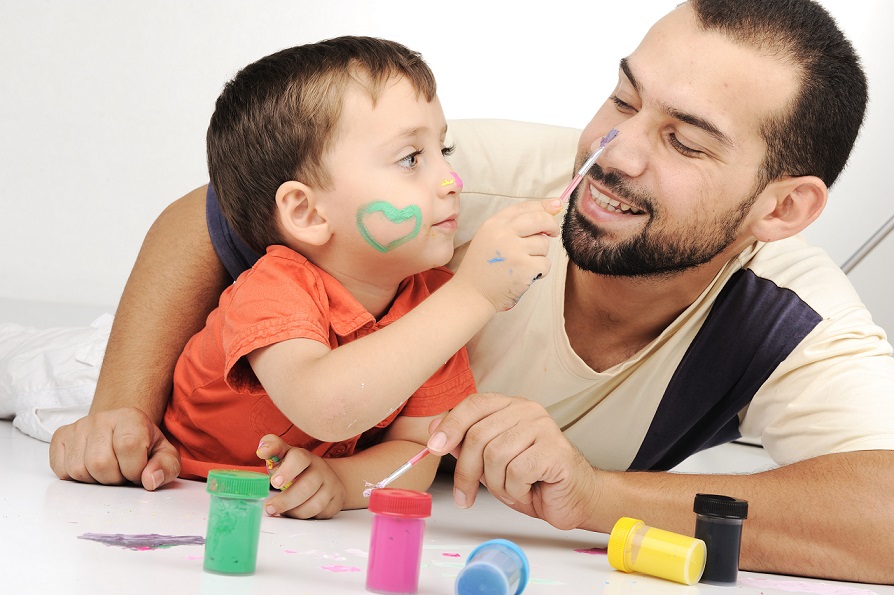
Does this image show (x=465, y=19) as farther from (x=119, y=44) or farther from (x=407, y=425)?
(x=407, y=425)

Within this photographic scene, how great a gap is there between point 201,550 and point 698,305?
947 mm

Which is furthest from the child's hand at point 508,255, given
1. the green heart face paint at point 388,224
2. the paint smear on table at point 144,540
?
the paint smear on table at point 144,540

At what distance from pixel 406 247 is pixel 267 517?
41cm

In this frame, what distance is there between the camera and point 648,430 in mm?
1844

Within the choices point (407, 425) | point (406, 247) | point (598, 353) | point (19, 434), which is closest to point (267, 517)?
point (407, 425)

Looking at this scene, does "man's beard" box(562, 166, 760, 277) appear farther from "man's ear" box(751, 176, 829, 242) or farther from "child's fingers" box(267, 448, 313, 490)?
"child's fingers" box(267, 448, 313, 490)

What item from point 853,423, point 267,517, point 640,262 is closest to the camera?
point 267,517

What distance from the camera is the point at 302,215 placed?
5.05 ft

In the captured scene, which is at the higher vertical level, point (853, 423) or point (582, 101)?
point (582, 101)

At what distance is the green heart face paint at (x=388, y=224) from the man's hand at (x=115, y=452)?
43 cm

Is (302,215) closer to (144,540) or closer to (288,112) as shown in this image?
(288,112)

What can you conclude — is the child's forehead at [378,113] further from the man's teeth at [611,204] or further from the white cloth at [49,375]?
the white cloth at [49,375]

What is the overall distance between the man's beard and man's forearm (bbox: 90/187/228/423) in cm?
62

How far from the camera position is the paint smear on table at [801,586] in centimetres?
140
